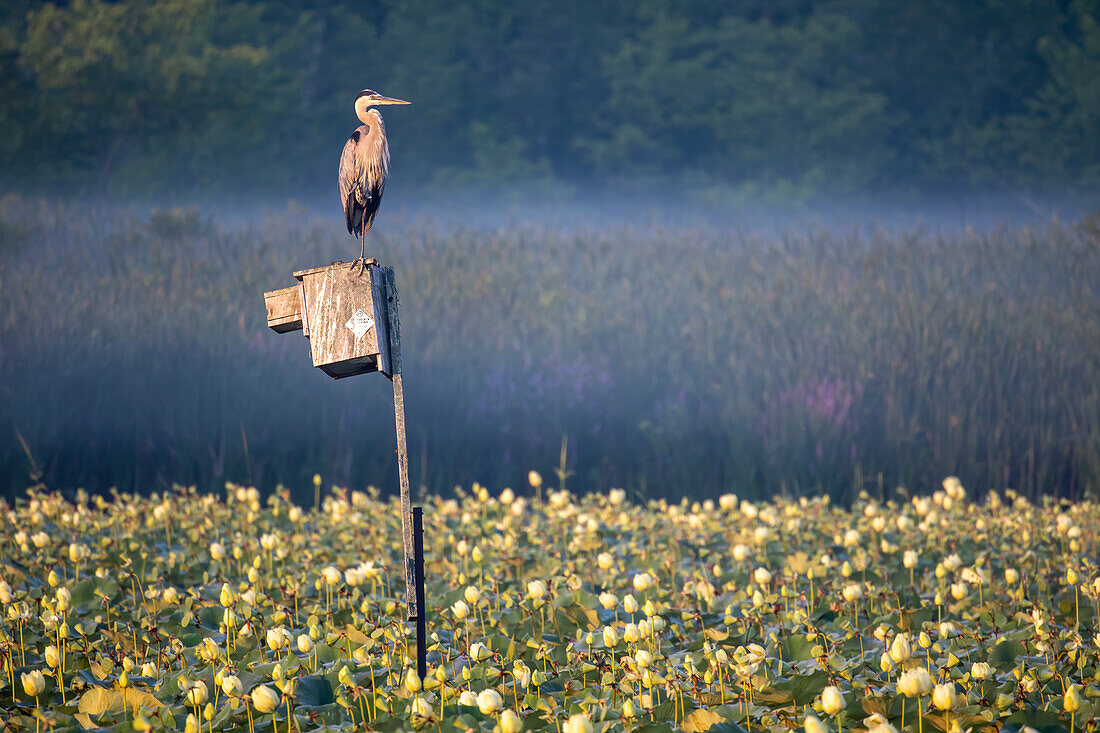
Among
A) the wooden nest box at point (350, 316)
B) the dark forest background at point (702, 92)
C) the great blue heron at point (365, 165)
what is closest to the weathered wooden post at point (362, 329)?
the wooden nest box at point (350, 316)

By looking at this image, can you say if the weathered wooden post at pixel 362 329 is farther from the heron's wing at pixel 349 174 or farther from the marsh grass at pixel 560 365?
the marsh grass at pixel 560 365

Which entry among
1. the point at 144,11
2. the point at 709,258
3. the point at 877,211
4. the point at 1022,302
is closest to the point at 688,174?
the point at 877,211

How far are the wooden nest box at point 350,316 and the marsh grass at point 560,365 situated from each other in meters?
4.64

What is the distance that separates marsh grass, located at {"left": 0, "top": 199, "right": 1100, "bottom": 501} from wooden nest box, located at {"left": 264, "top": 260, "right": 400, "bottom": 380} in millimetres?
4642

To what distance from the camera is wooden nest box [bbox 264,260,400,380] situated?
2891 mm

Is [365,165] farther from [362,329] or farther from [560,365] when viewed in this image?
[560,365]

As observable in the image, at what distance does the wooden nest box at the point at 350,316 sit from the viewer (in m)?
2.89

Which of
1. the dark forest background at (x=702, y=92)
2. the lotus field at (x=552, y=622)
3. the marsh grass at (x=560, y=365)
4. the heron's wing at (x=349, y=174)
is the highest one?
the dark forest background at (x=702, y=92)

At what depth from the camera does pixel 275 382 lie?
794 cm

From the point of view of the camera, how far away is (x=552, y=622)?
3.68 m

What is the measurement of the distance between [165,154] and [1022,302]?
9855 millimetres

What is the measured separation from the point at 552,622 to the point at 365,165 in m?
1.84

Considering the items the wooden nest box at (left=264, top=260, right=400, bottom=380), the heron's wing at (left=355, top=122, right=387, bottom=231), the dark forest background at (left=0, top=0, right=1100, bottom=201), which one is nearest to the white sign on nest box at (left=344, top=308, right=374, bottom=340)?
the wooden nest box at (left=264, top=260, right=400, bottom=380)

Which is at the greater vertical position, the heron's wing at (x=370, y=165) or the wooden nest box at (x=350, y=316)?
the heron's wing at (x=370, y=165)
